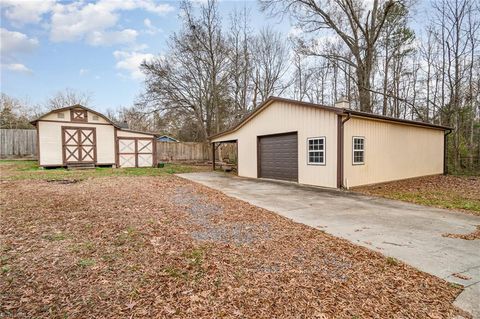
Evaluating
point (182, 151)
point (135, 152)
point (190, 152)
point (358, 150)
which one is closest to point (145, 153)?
point (135, 152)

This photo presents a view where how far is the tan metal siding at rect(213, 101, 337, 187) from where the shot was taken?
30.6 feet

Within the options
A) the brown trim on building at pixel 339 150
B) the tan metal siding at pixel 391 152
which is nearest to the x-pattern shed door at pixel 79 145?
the brown trim on building at pixel 339 150

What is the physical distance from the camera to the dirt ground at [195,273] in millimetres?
2309

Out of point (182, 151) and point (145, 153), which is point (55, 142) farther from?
point (182, 151)

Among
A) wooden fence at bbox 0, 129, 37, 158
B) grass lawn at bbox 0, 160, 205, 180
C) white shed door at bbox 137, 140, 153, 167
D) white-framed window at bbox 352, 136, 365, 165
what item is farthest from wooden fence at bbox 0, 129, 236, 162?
white-framed window at bbox 352, 136, 365, 165

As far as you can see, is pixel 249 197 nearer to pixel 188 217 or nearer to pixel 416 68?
pixel 188 217

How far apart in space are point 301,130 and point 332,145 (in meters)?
1.63

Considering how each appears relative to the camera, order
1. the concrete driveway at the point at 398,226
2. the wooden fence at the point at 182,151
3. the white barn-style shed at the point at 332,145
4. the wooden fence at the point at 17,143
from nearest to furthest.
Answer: the concrete driveway at the point at 398,226
the white barn-style shed at the point at 332,145
the wooden fence at the point at 17,143
the wooden fence at the point at 182,151

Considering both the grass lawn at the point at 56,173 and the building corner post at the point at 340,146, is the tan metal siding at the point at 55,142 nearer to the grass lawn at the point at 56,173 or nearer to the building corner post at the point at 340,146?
the grass lawn at the point at 56,173

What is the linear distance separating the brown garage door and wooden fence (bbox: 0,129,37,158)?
18.7 metres

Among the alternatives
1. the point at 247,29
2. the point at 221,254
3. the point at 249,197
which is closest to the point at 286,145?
the point at 249,197

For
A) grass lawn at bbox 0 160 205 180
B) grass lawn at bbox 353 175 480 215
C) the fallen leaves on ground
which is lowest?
the fallen leaves on ground

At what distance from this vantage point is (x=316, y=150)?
9820 mm

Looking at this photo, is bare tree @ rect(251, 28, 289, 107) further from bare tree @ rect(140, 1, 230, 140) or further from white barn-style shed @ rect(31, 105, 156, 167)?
white barn-style shed @ rect(31, 105, 156, 167)
